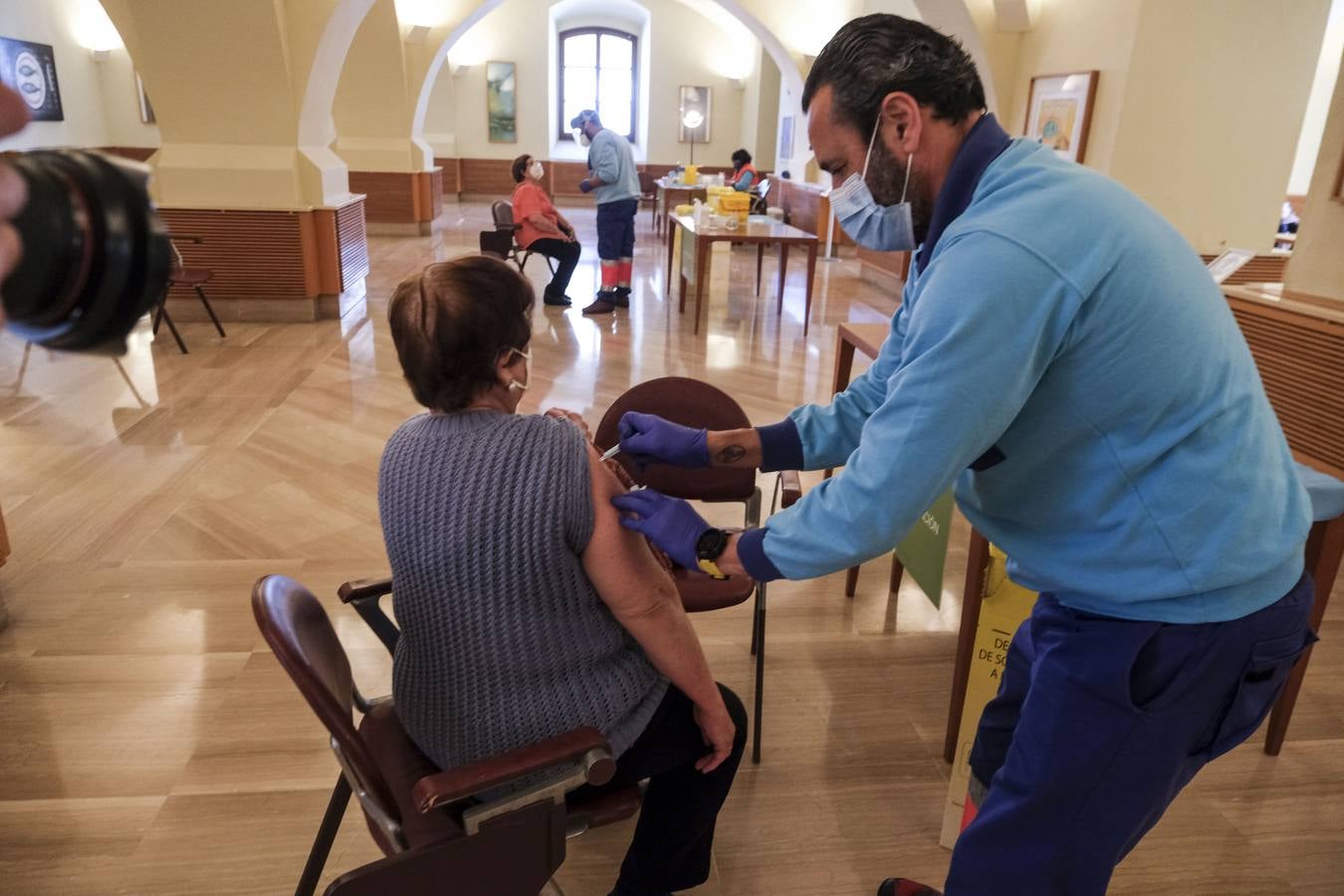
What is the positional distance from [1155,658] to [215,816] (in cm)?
185

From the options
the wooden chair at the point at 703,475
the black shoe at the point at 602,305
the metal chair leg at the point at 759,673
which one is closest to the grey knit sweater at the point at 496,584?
the wooden chair at the point at 703,475

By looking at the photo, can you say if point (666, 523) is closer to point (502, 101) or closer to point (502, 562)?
point (502, 562)

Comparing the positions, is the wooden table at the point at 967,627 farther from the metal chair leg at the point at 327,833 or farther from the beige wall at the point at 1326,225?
the beige wall at the point at 1326,225

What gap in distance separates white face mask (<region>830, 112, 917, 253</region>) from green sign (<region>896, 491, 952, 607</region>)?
96cm

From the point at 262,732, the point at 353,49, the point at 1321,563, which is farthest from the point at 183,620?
the point at 353,49

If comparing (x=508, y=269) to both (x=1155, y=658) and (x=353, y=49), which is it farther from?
(x=353, y=49)

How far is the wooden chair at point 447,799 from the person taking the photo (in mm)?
1113

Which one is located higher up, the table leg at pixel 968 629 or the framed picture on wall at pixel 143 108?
the framed picture on wall at pixel 143 108

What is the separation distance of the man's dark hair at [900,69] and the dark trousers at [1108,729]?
2.32 ft

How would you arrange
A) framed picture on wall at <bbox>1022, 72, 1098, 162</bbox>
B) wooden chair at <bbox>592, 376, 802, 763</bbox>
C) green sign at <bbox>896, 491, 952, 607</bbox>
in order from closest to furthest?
1. wooden chair at <bbox>592, 376, 802, 763</bbox>
2. green sign at <bbox>896, 491, 952, 607</bbox>
3. framed picture on wall at <bbox>1022, 72, 1098, 162</bbox>

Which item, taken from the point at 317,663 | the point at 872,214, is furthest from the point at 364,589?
the point at 872,214

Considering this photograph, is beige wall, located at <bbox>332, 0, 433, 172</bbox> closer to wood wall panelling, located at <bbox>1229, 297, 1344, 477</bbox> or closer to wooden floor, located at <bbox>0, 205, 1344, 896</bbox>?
wooden floor, located at <bbox>0, 205, 1344, 896</bbox>

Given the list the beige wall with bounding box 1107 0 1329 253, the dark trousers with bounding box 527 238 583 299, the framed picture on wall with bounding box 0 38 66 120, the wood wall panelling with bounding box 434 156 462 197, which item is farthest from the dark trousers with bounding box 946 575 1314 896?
the wood wall panelling with bounding box 434 156 462 197

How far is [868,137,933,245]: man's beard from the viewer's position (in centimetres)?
125
